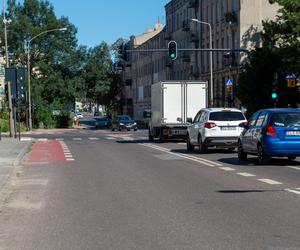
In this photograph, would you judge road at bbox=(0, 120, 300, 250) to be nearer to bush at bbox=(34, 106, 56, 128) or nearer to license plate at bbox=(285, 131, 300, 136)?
license plate at bbox=(285, 131, 300, 136)

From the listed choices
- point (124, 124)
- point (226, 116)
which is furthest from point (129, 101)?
point (226, 116)

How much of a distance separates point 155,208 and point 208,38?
214ft

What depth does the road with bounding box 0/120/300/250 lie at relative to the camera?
8477mm

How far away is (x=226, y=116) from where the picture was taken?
26.6 meters

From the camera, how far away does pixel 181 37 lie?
88.2m

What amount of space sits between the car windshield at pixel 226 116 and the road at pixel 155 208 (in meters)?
6.70

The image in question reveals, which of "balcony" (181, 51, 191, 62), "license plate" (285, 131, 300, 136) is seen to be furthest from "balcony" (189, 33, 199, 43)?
"license plate" (285, 131, 300, 136)

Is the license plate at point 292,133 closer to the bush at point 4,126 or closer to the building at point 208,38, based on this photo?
the building at point 208,38

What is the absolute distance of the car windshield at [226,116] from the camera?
26.4 m

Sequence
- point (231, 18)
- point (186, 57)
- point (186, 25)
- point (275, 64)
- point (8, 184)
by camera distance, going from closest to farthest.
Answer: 1. point (8, 184)
2. point (275, 64)
3. point (231, 18)
4. point (186, 57)
5. point (186, 25)

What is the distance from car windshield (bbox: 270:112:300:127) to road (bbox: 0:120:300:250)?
113 centimetres

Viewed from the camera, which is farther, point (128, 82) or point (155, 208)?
point (128, 82)

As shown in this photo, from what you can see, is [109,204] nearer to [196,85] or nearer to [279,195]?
[279,195]

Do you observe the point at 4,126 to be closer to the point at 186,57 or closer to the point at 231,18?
the point at 231,18
